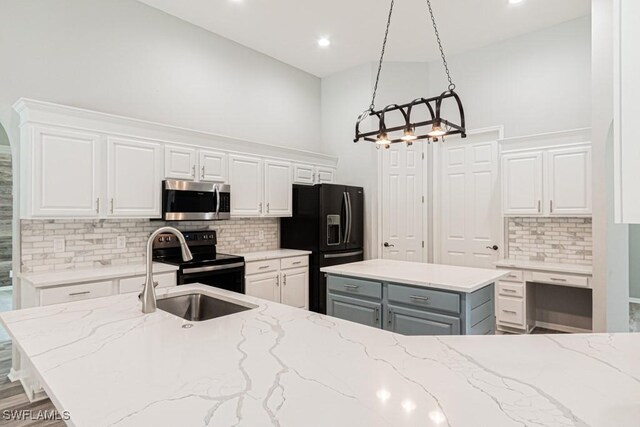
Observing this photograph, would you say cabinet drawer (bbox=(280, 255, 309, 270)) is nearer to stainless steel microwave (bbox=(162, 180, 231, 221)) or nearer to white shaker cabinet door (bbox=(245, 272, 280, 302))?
white shaker cabinet door (bbox=(245, 272, 280, 302))

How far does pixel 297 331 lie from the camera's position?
58.6 inches

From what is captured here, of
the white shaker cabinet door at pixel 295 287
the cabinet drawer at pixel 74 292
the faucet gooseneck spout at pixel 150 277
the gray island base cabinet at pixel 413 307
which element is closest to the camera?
the faucet gooseneck spout at pixel 150 277

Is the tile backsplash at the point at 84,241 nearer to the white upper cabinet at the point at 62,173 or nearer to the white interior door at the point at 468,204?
the white upper cabinet at the point at 62,173

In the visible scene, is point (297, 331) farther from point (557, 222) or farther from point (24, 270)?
point (557, 222)

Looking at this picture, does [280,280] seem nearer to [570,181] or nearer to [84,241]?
[84,241]

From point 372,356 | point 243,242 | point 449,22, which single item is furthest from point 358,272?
point 449,22

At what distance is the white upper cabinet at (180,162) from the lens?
3.64 metres

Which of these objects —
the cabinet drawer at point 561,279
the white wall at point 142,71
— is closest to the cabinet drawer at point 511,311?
the cabinet drawer at point 561,279

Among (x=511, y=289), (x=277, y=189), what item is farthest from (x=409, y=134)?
(x=511, y=289)

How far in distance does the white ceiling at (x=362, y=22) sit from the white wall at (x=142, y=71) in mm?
274

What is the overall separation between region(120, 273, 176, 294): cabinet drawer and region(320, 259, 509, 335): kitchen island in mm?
1416

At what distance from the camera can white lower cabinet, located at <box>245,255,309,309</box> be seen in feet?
13.6

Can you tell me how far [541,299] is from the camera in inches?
174

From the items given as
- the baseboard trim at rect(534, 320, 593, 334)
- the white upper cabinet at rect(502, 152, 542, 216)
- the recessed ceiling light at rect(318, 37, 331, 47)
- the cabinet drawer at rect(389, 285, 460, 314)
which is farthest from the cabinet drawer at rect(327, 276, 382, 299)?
the recessed ceiling light at rect(318, 37, 331, 47)
